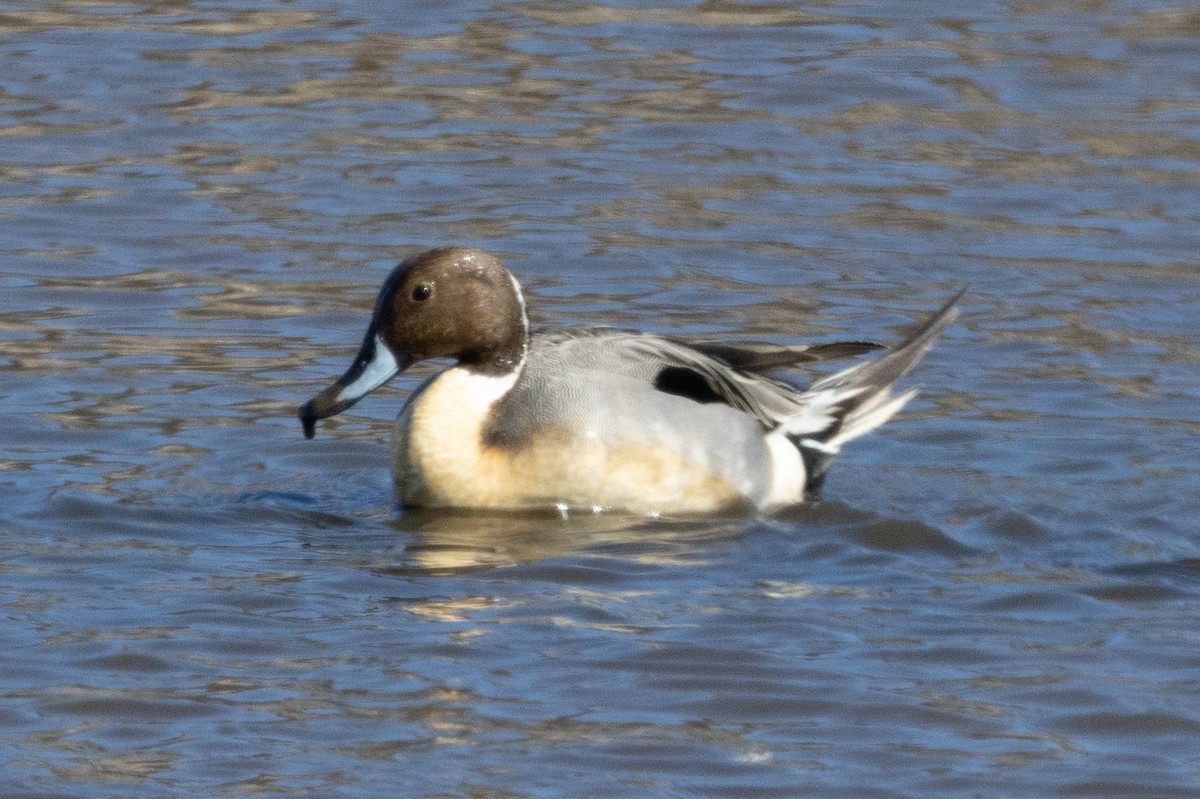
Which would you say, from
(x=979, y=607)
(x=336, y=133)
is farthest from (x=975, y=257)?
(x=979, y=607)

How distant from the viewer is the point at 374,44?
13.6 metres

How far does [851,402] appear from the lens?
8.35 meters

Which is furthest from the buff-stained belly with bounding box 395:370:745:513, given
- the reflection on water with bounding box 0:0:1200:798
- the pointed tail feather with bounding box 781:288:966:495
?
the pointed tail feather with bounding box 781:288:966:495

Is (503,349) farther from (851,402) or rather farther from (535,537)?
(851,402)

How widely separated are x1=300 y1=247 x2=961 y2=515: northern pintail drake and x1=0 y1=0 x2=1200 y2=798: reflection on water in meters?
0.16

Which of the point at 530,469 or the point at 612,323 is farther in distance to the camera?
the point at 612,323

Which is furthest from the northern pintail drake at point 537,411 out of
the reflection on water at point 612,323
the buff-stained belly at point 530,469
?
the reflection on water at point 612,323

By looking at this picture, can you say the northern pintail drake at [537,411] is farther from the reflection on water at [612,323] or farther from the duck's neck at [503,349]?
the reflection on water at [612,323]

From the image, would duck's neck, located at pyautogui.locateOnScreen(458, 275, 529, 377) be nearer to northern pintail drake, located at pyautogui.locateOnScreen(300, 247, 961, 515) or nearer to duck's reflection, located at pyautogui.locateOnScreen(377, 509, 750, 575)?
northern pintail drake, located at pyautogui.locateOnScreen(300, 247, 961, 515)

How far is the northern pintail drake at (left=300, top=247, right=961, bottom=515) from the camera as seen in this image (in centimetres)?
759

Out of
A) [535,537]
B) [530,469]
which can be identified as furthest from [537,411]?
[535,537]

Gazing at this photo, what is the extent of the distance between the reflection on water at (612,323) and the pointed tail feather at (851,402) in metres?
0.15

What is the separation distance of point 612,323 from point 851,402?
1.68 m

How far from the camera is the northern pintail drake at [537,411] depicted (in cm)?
759
